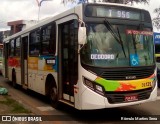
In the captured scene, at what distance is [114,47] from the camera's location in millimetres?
8656

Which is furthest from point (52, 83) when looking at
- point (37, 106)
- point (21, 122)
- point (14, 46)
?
point (14, 46)

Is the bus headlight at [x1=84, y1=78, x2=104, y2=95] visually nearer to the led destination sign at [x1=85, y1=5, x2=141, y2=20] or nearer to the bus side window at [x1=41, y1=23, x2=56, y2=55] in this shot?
the led destination sign at [x1=85, y1=5, x2=141, y2=20]

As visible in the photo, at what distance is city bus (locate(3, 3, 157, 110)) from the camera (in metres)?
8.38

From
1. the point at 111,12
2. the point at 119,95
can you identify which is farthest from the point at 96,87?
the point at 111,12

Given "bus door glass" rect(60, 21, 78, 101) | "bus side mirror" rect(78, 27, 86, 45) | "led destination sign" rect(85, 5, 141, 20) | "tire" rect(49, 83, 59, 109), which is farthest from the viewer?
"tire" rect(49, 83, 59, 109)

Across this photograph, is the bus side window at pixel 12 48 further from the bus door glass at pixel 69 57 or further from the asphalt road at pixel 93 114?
the bus door glass at pixel 69 57

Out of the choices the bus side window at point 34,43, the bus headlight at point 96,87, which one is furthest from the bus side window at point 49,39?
the bus headlight at point 96,87

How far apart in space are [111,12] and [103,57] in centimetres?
134

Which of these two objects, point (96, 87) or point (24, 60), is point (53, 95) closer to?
point (96, 87)

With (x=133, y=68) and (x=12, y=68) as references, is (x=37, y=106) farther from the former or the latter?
(x=12, y=68)

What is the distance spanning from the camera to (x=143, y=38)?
9195mm

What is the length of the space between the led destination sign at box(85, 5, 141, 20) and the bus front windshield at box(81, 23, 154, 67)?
31 centimetres

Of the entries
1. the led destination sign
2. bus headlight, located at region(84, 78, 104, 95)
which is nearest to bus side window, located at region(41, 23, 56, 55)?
the led destination sign

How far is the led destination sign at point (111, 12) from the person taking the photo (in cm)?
872
